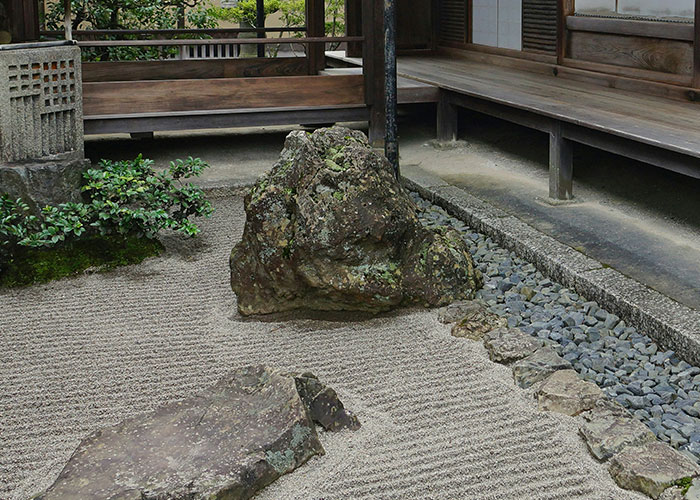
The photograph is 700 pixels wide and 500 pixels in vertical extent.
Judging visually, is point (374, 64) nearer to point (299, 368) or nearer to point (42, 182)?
point (42, 182)

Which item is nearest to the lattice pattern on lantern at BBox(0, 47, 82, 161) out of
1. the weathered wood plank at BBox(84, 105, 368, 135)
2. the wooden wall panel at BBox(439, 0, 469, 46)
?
the weathered wood plank at BBox(84, 105, 368, 135)

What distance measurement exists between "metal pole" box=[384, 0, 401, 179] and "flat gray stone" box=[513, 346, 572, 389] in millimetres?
2732

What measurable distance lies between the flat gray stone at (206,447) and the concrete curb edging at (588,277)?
1783 mm

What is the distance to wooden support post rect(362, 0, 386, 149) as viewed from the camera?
25.6 ft

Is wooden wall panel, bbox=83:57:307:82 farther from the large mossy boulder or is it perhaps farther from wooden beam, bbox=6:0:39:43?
the large mossy boulder

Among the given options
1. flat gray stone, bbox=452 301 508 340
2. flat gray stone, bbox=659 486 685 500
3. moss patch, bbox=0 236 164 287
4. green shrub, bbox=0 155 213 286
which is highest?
green shrub, bbox=0 155 213 286

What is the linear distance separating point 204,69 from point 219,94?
2.03 metres

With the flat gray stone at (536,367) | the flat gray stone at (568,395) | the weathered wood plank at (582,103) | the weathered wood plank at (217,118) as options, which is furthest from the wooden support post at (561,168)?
the flat gray stone at (568,395)

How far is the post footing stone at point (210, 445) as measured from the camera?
2.98 metres

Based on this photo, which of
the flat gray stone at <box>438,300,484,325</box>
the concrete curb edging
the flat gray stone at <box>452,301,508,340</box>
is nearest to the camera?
the concrete curb edging

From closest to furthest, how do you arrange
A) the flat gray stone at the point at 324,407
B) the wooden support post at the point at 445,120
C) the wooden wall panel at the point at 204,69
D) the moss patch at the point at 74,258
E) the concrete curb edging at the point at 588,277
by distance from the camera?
1. the flat gray stone at the point at 324,407
2. the concrete curb edging at the point at 588,277
3. the moss patch at the point at 74,258
4. the wooden support post at the point at 445,120
5. the wooden wall panel at the point at 204,69

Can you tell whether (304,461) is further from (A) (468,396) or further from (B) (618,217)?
(B) (618,217)

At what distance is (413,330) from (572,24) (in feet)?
16.1

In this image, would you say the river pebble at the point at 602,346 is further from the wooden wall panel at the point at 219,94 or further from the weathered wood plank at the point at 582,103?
the wooden wall panel at the point at 219,94
